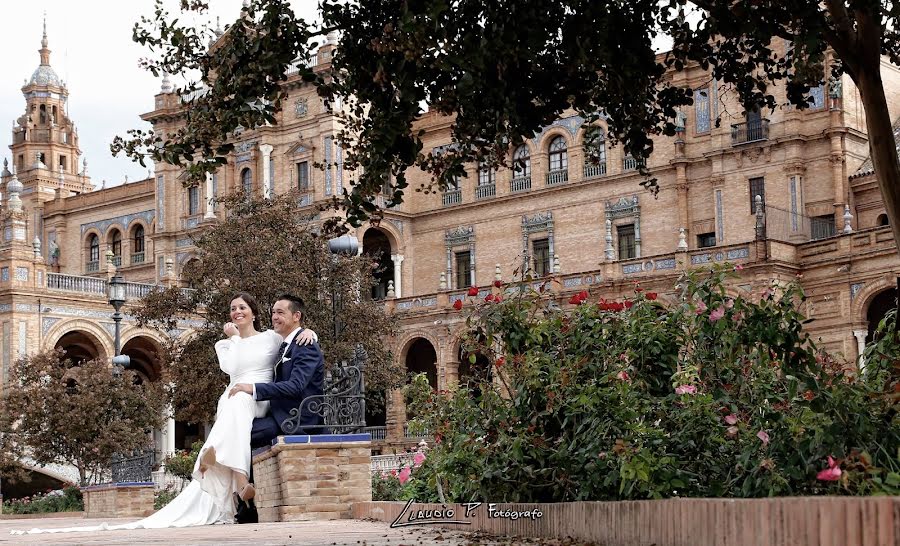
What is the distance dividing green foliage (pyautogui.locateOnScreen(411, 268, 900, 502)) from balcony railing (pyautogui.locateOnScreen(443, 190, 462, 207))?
40.3 m

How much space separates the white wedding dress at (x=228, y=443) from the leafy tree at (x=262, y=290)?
1900cm

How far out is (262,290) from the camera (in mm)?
30000

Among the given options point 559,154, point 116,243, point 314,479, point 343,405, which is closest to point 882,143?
point 314,479

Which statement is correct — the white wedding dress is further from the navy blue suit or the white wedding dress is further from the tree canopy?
the tree canopy

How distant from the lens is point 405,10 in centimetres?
698

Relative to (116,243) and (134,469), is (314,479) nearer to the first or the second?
(134,469)

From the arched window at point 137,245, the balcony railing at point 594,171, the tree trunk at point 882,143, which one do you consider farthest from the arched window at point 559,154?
the tree trunk at point 882,143

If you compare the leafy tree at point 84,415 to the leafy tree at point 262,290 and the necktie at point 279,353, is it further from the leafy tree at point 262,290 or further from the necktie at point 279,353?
the necktie at point 279,353

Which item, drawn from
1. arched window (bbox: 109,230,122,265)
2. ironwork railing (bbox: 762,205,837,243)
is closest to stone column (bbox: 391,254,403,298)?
ironwork railing (bbox: 762,205,837,243)

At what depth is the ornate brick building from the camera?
1459 inches

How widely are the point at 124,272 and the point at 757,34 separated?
173 ft

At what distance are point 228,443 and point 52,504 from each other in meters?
22.5

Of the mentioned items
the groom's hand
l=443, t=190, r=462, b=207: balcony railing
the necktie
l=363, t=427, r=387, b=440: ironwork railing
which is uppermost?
l=443, t=190, r=462, b=207: balcony railing

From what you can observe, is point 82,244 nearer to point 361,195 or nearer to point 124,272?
point 124,272
